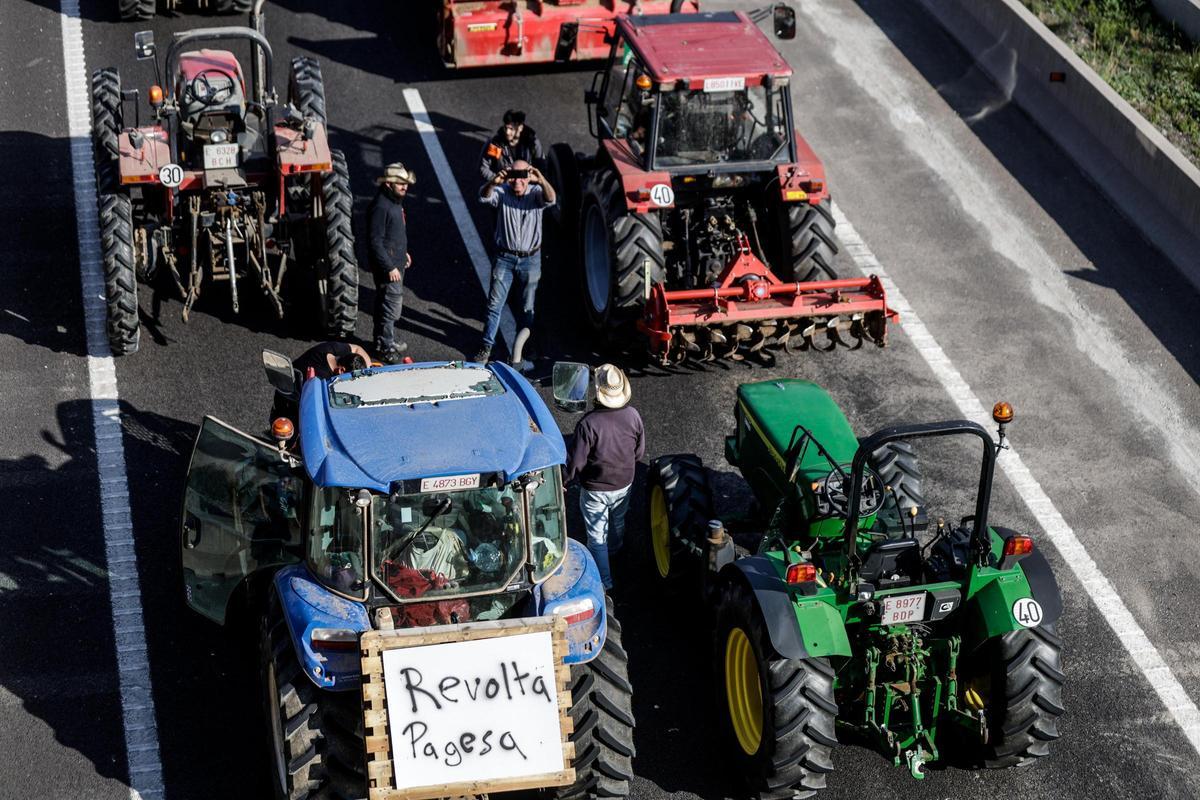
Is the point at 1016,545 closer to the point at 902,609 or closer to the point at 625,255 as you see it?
the point at 902,609

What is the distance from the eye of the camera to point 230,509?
931 centimetres

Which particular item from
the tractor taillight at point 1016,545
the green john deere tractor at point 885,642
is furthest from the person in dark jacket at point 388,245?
the tractor taillight at point 1016,545

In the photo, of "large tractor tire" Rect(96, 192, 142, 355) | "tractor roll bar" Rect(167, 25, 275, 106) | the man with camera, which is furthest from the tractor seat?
"tractor roll bar" Rect(167, 25, 275, 106)

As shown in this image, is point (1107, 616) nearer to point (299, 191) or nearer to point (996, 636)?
point (996, 636)

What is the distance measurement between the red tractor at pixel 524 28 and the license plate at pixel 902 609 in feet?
28.6

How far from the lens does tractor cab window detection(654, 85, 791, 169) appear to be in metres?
12.5

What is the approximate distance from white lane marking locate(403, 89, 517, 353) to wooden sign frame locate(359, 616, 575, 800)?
17.5 feet

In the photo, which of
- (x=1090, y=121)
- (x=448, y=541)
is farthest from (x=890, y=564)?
(x=1090, y=121)

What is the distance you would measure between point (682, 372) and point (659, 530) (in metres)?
2.30

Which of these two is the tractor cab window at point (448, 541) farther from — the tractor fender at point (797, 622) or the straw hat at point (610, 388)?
the straw hat at point (610, 388)

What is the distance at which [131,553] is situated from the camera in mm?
10258

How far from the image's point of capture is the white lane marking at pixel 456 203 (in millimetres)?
12898

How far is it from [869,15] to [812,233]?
6504mm

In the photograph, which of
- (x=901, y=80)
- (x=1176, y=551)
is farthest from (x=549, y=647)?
(x=901, y=80)
